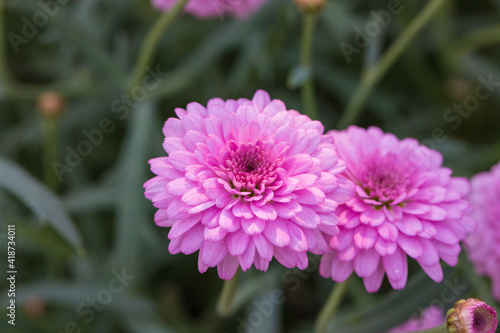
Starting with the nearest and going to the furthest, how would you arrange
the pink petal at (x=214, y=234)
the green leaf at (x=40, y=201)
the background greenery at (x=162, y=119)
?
the pink petal at (x=214, y=234) → the green leaf at (x=40, y=201) → the background greenery at (x=162, y=119)

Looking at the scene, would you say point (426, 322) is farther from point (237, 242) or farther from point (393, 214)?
point (237, 242)

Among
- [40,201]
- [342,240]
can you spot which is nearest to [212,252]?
[342,240]

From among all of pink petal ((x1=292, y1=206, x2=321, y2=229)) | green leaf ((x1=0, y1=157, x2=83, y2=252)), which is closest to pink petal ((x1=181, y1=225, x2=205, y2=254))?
pink petal ((x1=292, y1=206, x2=321, y2=229))

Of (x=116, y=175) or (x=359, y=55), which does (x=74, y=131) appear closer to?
(x=116, y=175)

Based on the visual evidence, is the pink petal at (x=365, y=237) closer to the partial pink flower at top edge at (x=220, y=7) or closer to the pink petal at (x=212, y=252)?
the pink petal at (x=212, y=252)

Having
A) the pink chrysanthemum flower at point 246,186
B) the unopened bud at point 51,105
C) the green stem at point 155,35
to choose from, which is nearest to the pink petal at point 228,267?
the pink chrysanthemum flower at point 246,186

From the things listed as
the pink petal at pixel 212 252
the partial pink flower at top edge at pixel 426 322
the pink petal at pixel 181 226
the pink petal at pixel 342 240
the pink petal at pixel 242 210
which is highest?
the pink petal at pixel 181 226

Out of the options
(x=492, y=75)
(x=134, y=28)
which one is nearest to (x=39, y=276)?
(x=134, y=28)

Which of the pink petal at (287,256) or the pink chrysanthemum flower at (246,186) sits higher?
the pink chrysanthemum flower at (246,186)
